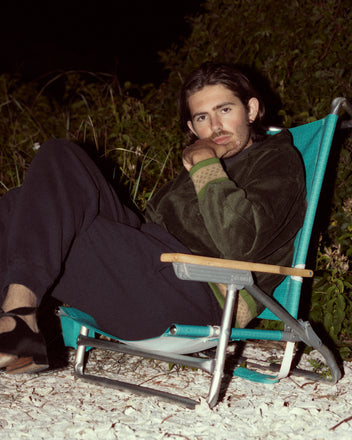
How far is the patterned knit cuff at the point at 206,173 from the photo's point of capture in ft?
6.06

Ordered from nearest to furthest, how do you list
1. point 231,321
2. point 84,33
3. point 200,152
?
1. point 231,321
2. point 200,152
3. point 84,33

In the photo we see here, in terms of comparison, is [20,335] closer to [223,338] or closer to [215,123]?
[223,338]

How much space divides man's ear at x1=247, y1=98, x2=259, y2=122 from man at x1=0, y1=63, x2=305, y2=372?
0.31 metres

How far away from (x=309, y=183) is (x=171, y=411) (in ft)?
3.68

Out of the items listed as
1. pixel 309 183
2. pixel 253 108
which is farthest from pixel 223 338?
pixel 253 108

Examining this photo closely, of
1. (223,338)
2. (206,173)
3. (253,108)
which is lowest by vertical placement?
(223,338)

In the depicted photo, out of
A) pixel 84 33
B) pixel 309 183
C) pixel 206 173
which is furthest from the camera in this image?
pixel 84 33

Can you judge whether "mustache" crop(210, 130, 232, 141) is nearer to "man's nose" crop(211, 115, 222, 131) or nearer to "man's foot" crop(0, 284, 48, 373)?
"man's nose" crop(211, 115, 222, 131)

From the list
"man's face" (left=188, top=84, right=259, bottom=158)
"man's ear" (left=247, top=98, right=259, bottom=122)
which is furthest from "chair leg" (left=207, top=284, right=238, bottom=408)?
"man's ear" (left=247, top=98, right=259, bottom=122)

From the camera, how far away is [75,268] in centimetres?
175

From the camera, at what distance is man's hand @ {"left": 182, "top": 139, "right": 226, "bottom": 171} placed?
1942 mm

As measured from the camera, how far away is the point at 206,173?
6.12 ft

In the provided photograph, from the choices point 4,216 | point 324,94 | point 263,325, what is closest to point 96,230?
point 4,216

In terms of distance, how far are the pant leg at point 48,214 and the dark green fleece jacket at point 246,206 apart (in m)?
0.43
